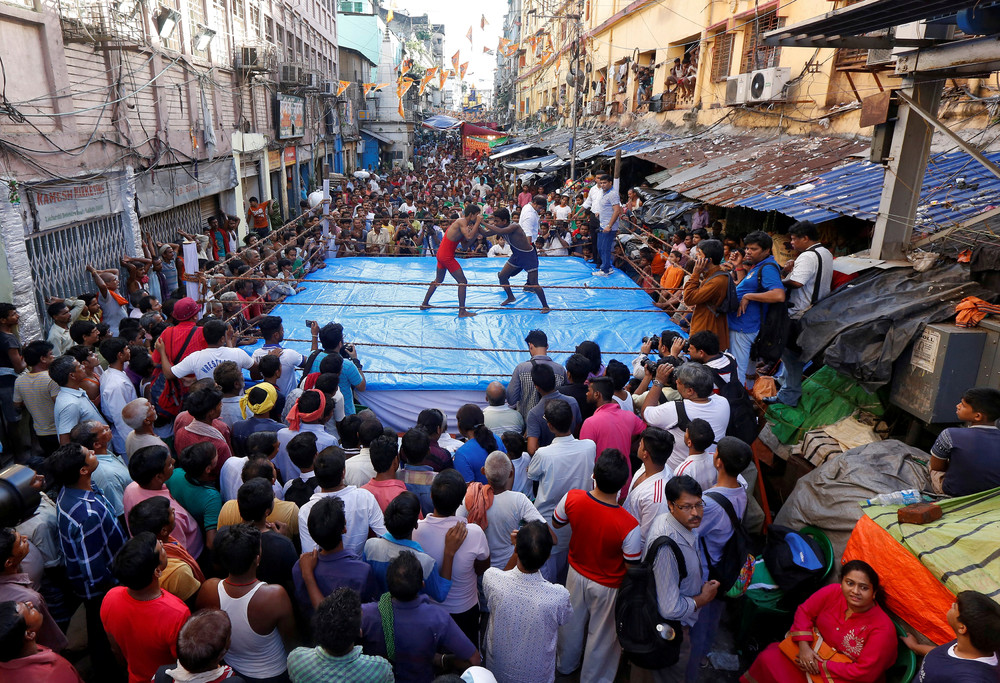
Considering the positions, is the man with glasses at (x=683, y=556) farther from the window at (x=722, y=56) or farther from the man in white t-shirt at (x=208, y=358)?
the window at (x=722, y=56)

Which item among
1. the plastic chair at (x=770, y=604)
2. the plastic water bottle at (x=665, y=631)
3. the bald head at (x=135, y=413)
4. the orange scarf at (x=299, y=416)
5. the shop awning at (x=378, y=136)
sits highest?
the shop awning at (x=378, y=136)

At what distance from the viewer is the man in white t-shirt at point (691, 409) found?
12.8 ft

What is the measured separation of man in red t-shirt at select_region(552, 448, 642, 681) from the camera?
10.1 ft

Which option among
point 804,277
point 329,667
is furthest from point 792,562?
point 329,667

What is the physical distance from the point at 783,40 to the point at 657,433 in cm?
332

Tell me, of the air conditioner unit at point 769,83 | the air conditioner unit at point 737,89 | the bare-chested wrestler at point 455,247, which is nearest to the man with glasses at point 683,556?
the bare-chested wrestler at point 455,247

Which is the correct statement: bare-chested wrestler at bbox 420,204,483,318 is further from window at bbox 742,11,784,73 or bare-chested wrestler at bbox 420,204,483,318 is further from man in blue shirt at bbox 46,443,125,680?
window at bbox 742,11,784,73

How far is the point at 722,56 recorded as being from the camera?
13.3m

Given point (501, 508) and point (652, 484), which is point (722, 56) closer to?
point (652, 484)

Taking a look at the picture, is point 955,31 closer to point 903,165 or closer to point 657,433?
point 903,165

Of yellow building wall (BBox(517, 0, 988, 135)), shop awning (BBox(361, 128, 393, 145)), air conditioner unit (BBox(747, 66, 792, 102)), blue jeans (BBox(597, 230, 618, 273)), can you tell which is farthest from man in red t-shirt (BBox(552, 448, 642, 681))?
shop awning (BBox(361, 128, 393, 145))

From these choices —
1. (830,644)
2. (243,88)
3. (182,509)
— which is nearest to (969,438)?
(830,644)

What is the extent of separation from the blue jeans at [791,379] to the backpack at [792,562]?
6.57 feet

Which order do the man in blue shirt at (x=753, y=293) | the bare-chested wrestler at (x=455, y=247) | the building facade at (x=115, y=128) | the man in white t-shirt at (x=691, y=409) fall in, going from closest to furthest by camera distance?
the man in white t-shirt at (x=691, y=409) → the man in blue shirt at (x=753, y=293) → the building facade at (x=115, y=128) → the bare-chested wrestler at (x=455, y=247)
